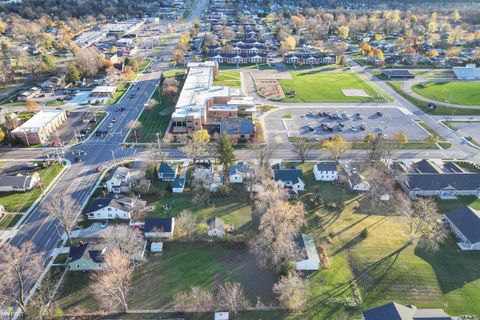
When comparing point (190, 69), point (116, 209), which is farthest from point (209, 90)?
point (116, 209)

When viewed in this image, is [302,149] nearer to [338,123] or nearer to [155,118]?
[338,123]

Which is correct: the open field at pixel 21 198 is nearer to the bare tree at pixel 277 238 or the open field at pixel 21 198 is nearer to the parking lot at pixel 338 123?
the bare tree at pixel 277 238

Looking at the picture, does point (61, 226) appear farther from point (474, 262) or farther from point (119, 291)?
point (474, 262)

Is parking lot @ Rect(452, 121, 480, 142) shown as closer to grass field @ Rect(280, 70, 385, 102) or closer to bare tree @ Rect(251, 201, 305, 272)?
grass field @ Rect(280, 70, 385, 102)

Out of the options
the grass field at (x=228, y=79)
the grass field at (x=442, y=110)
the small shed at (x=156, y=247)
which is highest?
the grass field at (x=228, y=79)

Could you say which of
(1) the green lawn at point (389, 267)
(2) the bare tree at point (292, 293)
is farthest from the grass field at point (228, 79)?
(2) the bare tree at point (292, 293)

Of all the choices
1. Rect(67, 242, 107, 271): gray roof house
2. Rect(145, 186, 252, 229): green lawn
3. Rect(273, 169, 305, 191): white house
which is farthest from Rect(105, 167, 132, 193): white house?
Rect(273, 169, 305, 191): white house

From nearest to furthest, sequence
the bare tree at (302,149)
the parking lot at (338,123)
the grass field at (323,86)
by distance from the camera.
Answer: the bare tree at (302,149)
the parking lot at (338,123)
the grass field at (323,86)
